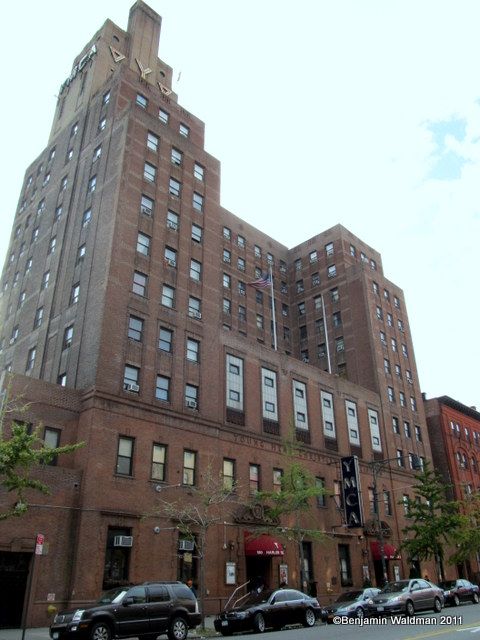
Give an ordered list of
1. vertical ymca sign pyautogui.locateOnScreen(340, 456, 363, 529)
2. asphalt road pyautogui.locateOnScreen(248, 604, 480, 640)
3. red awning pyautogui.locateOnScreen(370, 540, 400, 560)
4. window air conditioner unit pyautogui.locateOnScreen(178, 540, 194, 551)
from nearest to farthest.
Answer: asphalt road pyautogui.locateOnScreen(248, 604, 480, 640), window air conditioner unit pyautogui.locateOnScreen(178, 540, 194, 551), vertical ymca sign pyautogui.locateOnScreen(340, 456, 363, 529), red awning pyautogui.locateOnScreen(370, 540, 400, 560)

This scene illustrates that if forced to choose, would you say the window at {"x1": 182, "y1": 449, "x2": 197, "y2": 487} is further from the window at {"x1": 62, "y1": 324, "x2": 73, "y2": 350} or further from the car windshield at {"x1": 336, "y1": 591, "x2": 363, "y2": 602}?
the car windshield at {"x1": 336, "y1": 591, "x2": 363, "y2": 602}

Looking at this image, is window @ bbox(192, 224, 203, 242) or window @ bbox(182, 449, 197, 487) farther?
window @ bbox(192, 224, 203, 242)

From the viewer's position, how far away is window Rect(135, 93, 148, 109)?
4474 centimetres

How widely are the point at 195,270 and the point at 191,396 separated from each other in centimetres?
1006

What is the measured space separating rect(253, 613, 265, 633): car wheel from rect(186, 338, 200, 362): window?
18.1 m

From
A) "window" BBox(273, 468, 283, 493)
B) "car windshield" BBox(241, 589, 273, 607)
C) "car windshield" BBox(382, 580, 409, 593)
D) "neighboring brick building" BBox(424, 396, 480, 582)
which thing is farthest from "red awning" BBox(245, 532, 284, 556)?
"neighboring brick building" BBox(424, 396, 480, 582)

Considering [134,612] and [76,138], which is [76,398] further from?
[76,138]

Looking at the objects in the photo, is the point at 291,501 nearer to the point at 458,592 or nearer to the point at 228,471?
the point at 228,471

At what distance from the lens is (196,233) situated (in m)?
43.0

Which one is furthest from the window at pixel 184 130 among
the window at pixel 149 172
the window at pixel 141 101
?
the window at pixel 149 172

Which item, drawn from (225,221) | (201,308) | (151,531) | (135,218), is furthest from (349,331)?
(151,531)

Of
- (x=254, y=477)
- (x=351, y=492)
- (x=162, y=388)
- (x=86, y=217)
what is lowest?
(x=351, y=492)

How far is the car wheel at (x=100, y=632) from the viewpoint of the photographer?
17.3 metres

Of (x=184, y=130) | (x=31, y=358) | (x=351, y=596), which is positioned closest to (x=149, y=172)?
(x=184, y=130)
